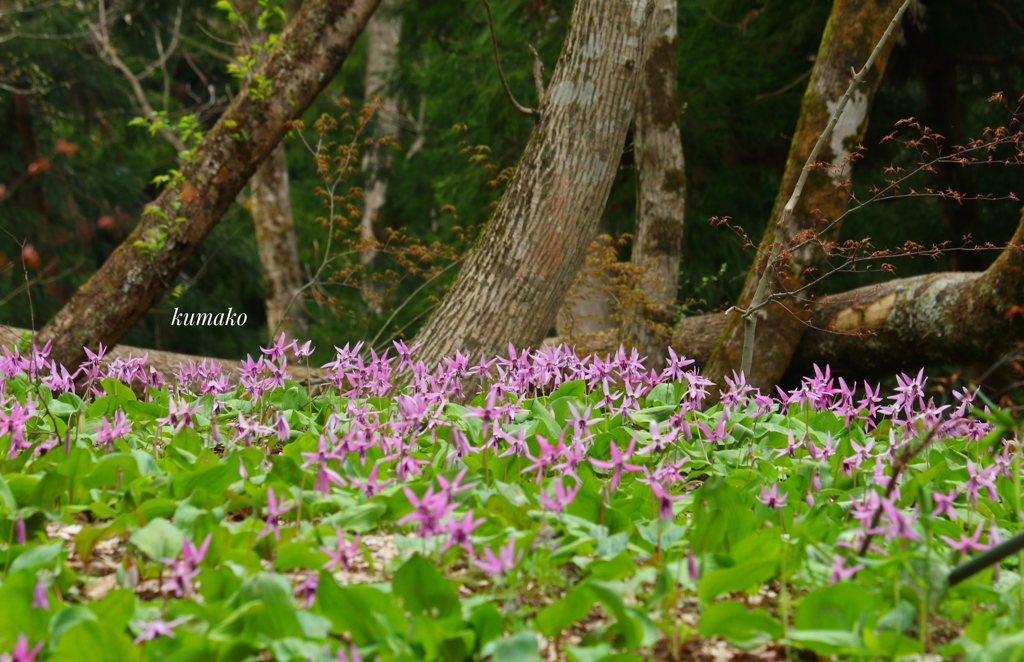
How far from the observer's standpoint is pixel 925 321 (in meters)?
6.38

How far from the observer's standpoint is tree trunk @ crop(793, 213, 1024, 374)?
18.7ft

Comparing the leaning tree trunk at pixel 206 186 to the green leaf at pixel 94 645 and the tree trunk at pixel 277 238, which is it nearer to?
the green leaf at pixel 94 645

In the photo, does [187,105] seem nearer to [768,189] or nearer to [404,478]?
[768,189]

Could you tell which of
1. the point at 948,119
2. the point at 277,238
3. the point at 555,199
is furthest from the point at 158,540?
Result: the point at 277,238

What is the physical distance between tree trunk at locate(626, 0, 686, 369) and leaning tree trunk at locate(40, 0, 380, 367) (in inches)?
91.9

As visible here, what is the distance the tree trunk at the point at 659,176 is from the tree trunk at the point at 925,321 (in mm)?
1221

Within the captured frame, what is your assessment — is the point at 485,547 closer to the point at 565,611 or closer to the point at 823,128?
the point at 565,611

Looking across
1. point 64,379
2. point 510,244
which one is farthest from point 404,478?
point 510,244

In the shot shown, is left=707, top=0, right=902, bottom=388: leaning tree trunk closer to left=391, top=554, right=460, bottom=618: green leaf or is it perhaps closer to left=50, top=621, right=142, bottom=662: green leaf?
left=391, top=554, right=460, bottom=618: green leaf

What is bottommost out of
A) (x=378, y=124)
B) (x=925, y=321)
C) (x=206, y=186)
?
(x=925, y=321)

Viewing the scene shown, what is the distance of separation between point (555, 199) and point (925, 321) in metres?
3.25

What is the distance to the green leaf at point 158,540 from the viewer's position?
194 centimetres

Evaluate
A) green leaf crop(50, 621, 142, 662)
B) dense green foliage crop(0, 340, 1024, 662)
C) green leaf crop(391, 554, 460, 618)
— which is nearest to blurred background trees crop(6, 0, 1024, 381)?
dense green foliage crop(0, 340, 1024, 662)

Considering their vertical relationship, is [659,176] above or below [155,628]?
above
